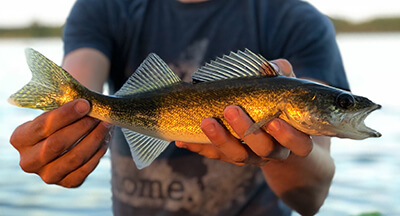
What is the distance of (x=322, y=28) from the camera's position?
12.1 ft

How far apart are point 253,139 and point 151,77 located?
728 mm

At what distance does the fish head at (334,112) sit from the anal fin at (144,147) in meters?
0.81

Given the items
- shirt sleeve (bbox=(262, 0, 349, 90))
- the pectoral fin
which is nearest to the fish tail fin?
the pectoral fin

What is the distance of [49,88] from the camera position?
2.55 meters

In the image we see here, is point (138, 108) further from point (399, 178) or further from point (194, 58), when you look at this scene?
point (399, 178)

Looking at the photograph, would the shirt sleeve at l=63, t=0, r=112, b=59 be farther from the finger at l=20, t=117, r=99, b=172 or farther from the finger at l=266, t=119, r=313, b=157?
the finger at l=266, t=119, r=313, b=157

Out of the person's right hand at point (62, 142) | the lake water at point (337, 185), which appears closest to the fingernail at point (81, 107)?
the person's right hand at point (62, 142)

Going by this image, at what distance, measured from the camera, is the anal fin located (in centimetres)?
268

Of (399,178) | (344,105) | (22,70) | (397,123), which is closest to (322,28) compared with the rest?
(344,105)

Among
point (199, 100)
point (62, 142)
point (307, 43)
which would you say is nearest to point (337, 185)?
point (307, 43)

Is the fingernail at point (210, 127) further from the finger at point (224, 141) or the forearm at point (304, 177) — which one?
the forearm at point (304, 177)

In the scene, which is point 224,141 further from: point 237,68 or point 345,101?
point 345,101

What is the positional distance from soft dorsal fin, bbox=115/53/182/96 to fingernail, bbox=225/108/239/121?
42 centimetres

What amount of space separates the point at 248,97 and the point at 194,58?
1.35 metres
